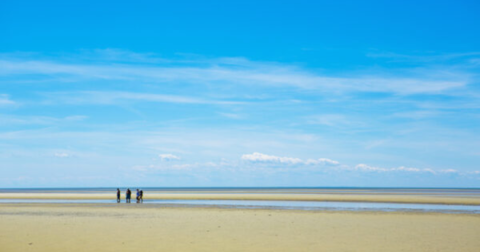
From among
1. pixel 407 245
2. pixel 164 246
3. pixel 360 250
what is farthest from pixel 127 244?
pixel 407 245

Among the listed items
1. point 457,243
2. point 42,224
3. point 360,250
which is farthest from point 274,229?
point 42,224

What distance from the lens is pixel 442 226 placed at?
2581cm

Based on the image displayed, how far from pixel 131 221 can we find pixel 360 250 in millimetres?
16810

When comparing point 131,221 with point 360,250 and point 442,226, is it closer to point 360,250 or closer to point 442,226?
point 360,250

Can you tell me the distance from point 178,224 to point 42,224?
27.0 ft

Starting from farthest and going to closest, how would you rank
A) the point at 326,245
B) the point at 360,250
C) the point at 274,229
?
1. the point at 274,229
2. the point at 326,245
3. the point at 360,250

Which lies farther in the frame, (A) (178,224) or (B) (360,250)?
(A) (178,224)

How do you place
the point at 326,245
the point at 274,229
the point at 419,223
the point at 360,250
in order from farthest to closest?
the point at 419,223
the point at 274,229
the point at 326,245
the point at 360,250

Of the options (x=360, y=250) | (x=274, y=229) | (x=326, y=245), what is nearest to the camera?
(x=360, y=250)

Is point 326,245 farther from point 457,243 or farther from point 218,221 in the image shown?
point 218,221

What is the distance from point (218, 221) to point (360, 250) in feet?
43.6

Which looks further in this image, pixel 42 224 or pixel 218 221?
pixel 218 221

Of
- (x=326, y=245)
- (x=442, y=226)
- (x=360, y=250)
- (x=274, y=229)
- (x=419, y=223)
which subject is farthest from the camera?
(x=419, y=223)

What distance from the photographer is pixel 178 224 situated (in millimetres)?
26984
